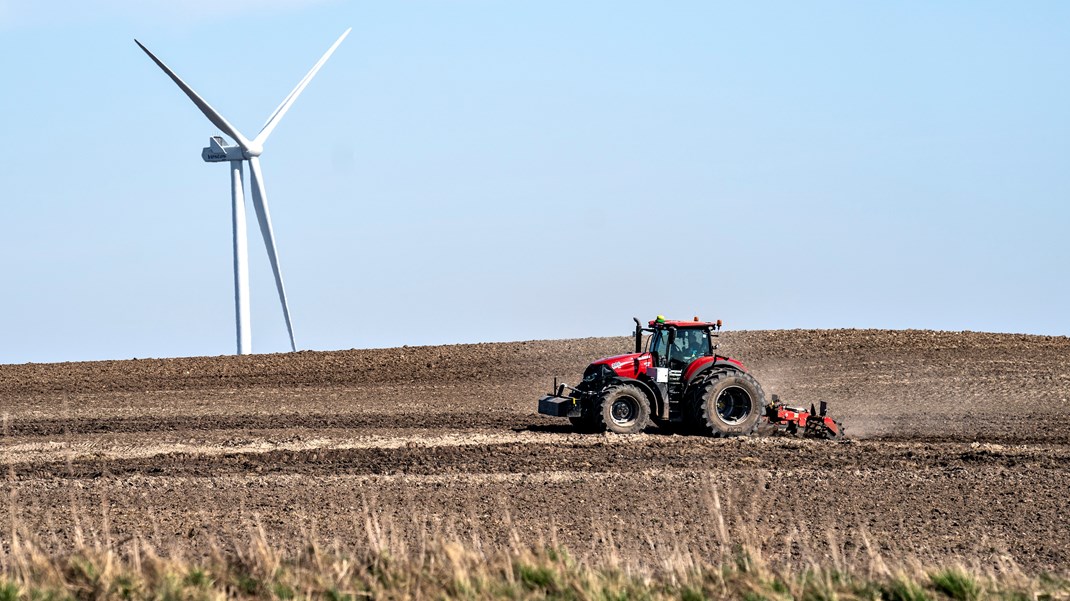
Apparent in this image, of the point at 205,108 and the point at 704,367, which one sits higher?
the point at 205,108

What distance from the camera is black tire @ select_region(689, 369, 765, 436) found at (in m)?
19.6

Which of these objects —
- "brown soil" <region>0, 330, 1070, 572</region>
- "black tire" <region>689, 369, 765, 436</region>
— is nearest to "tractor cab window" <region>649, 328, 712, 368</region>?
"black tire" <region>689, 369, 765, 436</region>

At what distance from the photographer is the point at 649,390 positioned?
A: 20219mm

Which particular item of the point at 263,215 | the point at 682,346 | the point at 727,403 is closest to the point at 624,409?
the point at 682,346

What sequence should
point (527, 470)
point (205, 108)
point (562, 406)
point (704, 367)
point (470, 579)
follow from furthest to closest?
point (205, 108)
point (562, 406)
point (704, 367)
point (527, 470)
point (470, 579)

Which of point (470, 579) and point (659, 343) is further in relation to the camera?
point (659, 343)

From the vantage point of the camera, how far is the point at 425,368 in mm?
35188

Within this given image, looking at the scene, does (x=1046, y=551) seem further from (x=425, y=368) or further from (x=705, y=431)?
(x=425, y=368)

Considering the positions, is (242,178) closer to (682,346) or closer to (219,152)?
(219,152)

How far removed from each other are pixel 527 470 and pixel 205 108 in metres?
22.3

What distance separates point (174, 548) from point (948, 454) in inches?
450

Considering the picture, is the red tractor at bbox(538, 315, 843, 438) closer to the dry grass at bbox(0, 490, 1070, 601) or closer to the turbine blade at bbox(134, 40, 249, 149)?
the dry grass at bbox(0, 490, 1070, 601)

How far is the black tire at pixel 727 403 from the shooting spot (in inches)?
770

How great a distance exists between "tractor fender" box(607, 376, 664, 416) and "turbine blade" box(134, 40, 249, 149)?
760 inches
